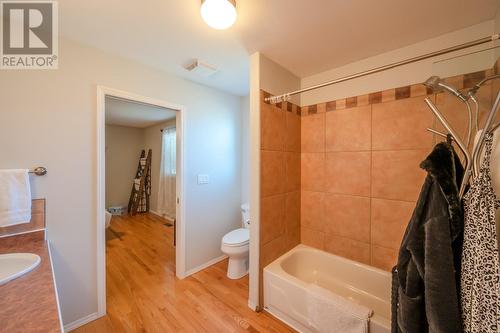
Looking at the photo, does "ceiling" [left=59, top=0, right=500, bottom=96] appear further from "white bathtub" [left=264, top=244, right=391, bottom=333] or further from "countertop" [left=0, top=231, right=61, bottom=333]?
"white bathtub" [left=264, top=244, right=391, bottom=333]

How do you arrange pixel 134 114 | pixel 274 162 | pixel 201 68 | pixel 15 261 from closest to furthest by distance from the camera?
pixel 15 261, pixel 274 162, pixel 201 68, pixel 134 114

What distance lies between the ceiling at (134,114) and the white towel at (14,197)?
6.33 ft

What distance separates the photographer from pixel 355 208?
1.80m

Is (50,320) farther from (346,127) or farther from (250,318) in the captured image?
(346,127)

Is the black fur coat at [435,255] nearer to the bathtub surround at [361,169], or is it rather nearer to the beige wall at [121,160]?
the bathtub surround at [361,169]

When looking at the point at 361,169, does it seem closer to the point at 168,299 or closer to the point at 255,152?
the point at 255,152

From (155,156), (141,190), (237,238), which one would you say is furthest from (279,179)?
(141,190)

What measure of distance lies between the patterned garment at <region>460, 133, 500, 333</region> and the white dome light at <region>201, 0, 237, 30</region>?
4.33 ft

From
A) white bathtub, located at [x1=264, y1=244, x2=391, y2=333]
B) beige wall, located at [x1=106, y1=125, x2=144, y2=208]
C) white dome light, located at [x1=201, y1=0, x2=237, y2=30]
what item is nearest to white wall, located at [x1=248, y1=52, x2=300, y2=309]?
white bathtub, located at [x1=264, y1=244, x2=391, y2=333]

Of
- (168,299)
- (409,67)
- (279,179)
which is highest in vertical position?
(409,67)

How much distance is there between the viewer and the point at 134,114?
375 centimetres

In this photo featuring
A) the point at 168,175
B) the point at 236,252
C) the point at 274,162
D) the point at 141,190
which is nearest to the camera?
the point at 274,162

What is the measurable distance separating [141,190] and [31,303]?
450 cm

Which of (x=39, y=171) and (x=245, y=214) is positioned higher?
(x=39, y=171)
